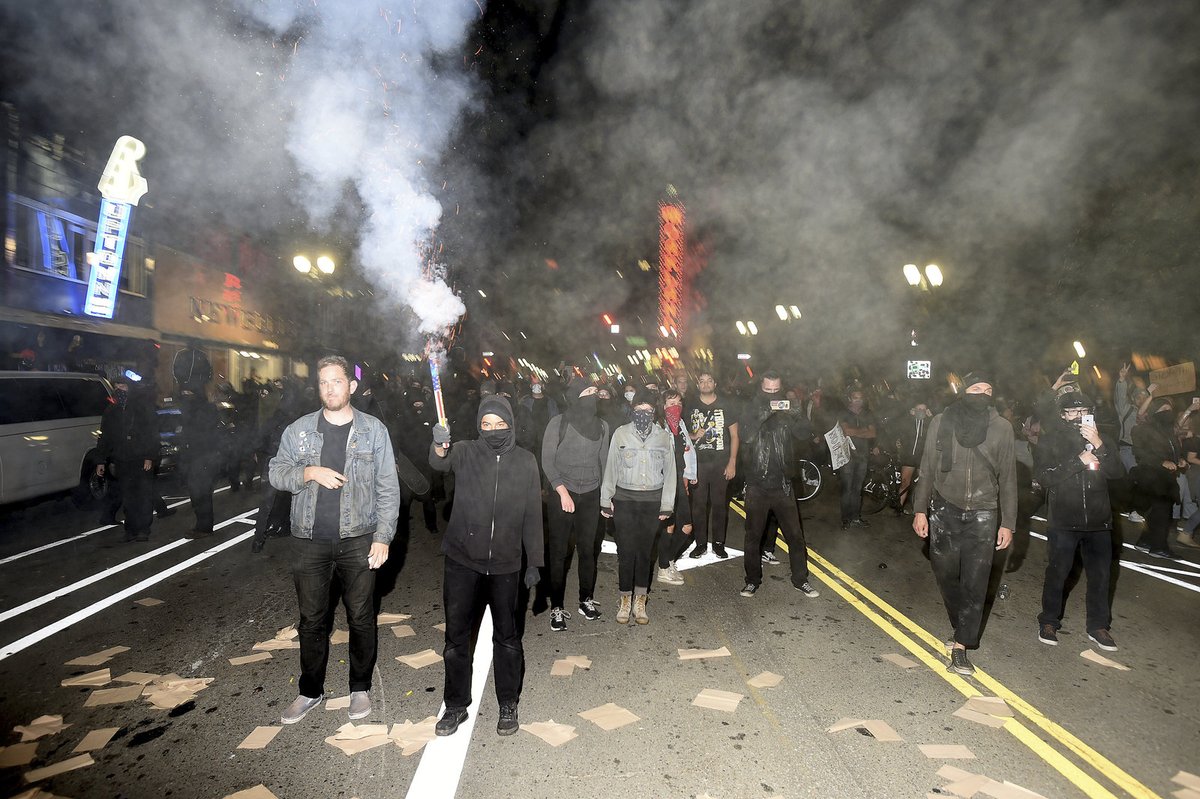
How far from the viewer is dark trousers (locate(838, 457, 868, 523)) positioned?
854 cm

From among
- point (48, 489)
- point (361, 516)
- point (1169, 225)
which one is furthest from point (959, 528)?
point (1169, 225)

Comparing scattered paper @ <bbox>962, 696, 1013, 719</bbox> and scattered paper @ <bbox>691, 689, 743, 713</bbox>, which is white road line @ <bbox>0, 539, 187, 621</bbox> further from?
scattered paper @ <bbox>962, 696, 1013, 719</bbox>

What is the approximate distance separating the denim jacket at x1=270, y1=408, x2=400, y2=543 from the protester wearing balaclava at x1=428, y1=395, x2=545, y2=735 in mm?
330

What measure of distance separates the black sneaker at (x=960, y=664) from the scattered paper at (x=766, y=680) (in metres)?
1.18

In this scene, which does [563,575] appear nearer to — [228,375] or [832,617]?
[832,617]

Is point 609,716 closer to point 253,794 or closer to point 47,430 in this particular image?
point 253,794

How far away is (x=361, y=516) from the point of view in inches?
146

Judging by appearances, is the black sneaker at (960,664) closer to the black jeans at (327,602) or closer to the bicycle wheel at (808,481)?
the black jeans at (327,602)

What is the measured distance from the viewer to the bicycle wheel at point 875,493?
31.3ft

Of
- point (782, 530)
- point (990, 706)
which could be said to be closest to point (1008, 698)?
point (990, 706)

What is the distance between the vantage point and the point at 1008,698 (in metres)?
3.90

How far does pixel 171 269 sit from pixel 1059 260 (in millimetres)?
24735

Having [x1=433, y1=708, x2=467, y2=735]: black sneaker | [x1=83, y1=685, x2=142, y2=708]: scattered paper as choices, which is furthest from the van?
[x1=433, y1=708, x2=467, y2=735]: black sneaker

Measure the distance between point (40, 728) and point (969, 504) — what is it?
569cm
